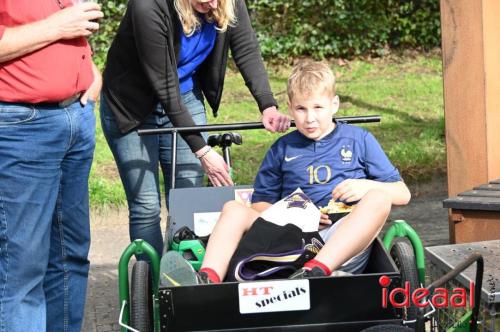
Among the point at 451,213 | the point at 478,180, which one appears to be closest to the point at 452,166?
the point at 478,180

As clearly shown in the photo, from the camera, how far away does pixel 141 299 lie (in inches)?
139

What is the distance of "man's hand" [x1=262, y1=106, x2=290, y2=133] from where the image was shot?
14.0ft

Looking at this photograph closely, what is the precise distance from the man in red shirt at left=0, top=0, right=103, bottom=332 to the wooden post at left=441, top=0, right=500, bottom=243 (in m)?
1.87

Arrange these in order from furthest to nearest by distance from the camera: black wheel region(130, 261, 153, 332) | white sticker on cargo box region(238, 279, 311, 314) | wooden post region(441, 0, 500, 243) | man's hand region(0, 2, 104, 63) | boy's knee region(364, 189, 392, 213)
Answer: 1. wooden post region(441, 0, 500, 243)
2. boy's knee region(364, 189, 392, 213)
3. black wheel region(130, 261, 153, 332)
4. man's hand region(0, 2, 104, 63)
5. white sticker on cargo box region(238, 279, 311, 314)

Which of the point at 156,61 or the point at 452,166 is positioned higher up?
the point at 156,61

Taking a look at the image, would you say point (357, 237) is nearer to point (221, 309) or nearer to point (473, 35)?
point (221, 309)

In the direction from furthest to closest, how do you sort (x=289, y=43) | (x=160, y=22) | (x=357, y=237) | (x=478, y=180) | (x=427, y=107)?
(x=289, y=43) → (x=427, y=107) → (x=478, y=180) → (x=160, y=22) → (x=357, y=237)

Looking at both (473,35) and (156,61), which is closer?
(156,61)

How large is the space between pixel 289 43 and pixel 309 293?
24.5ft

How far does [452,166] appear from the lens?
490cm

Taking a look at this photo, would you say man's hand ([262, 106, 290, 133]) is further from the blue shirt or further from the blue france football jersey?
the blue shirt

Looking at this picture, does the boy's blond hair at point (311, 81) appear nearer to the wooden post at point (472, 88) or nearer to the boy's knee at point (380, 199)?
the boy's knee at point (380, 199)

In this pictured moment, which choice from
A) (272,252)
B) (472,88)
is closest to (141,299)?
(272,252)

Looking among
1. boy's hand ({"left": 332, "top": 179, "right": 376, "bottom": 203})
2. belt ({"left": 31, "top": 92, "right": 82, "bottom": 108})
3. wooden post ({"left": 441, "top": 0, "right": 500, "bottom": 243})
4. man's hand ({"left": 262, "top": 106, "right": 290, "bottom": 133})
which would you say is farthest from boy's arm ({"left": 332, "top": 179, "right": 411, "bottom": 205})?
A: belt ({"left": 31, "top": 92, "right": 82, "bottom": 108})
